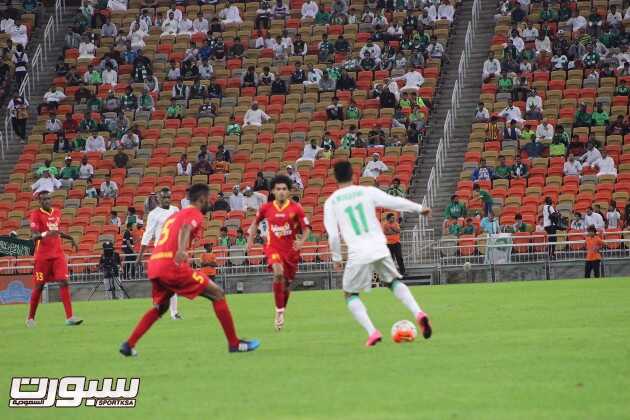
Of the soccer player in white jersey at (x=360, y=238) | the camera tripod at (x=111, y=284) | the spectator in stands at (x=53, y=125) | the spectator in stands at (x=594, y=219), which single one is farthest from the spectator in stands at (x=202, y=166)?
the soccer player in white jersey at (x=360, y=238)

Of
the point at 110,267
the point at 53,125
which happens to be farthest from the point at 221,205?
the point at 53,125

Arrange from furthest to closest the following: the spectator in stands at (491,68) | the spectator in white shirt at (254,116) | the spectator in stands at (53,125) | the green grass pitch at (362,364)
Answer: the spectator in stands at (53,125) → the spectator in white shirt at (254,116) → the spectator in stands at (491,68) → the green grass pitch at (362,364)

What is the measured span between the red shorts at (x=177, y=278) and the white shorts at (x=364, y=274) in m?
1.61

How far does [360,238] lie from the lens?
15.6 meters

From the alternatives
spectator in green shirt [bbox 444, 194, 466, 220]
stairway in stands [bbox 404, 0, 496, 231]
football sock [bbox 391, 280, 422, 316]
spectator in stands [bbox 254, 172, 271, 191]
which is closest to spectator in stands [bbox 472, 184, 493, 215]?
spectator in green shirt [bbox 444, 194, 466, 220]

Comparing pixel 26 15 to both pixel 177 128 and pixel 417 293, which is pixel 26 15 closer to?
pixel 177 128

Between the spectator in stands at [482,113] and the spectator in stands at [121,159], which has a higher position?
the spectator in stands at [482,113]

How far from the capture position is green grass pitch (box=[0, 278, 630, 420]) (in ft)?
36.3

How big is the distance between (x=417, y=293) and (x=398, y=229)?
19.3 ft

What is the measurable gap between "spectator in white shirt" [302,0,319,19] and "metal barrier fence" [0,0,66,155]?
964 cm

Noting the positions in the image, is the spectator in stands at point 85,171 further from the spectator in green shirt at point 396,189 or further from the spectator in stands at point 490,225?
the spectator in stands at point 490,225

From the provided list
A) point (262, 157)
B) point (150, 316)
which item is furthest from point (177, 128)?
point (150, 316)

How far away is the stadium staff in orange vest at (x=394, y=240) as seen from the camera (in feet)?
112

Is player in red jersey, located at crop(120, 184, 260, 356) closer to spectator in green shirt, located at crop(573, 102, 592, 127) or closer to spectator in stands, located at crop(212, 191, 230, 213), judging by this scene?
spectator in stands, located at crop(212, 191, 230, 213)
